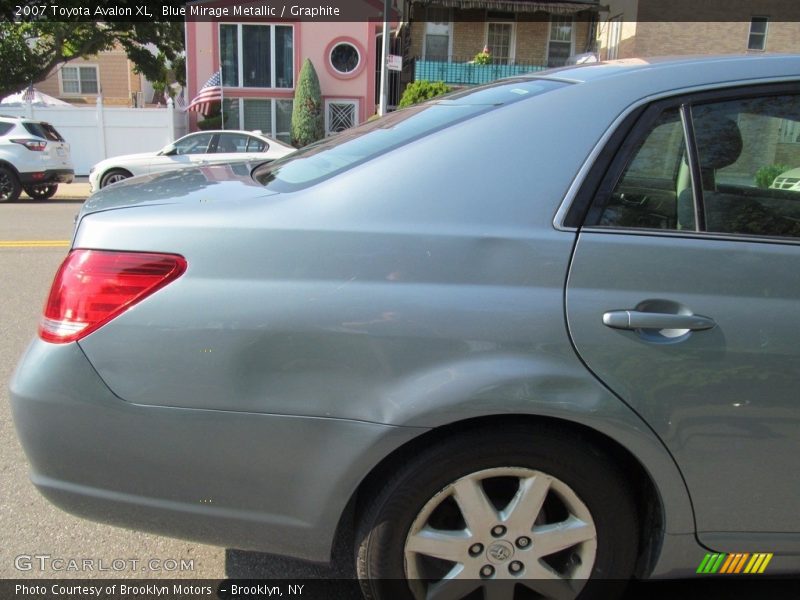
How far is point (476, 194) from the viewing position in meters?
1.85

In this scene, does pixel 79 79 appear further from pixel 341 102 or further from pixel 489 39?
pixel 489 39

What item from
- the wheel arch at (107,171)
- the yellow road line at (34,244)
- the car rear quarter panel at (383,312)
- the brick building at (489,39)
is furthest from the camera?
the brick building at (489,39)

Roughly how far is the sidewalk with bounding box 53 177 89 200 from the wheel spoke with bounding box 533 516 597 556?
14860 millimetres

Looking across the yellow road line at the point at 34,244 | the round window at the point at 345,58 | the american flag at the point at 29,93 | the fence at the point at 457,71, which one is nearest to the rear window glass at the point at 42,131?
the yellow road line at the point at 34,244

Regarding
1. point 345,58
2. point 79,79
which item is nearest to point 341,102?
point 345,58

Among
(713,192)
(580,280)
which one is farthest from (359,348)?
(713,192)

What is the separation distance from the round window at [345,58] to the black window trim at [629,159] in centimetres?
2197

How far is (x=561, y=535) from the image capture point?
1911mm

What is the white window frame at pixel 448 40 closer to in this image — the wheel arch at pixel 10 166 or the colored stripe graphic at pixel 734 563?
the wheel arch at pixel 10 166

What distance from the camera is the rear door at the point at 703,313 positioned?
178cm

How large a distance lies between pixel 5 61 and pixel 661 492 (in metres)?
27.4

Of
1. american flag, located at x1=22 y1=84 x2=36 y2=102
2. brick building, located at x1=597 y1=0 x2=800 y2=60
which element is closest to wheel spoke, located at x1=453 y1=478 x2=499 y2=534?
brick building, located at x1=597 y1=0 x2=800 y2=60

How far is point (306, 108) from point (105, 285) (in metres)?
20.6

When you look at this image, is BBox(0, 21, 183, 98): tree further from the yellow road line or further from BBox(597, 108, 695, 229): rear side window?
BBox(597, 108, 695, 229): rear side window
